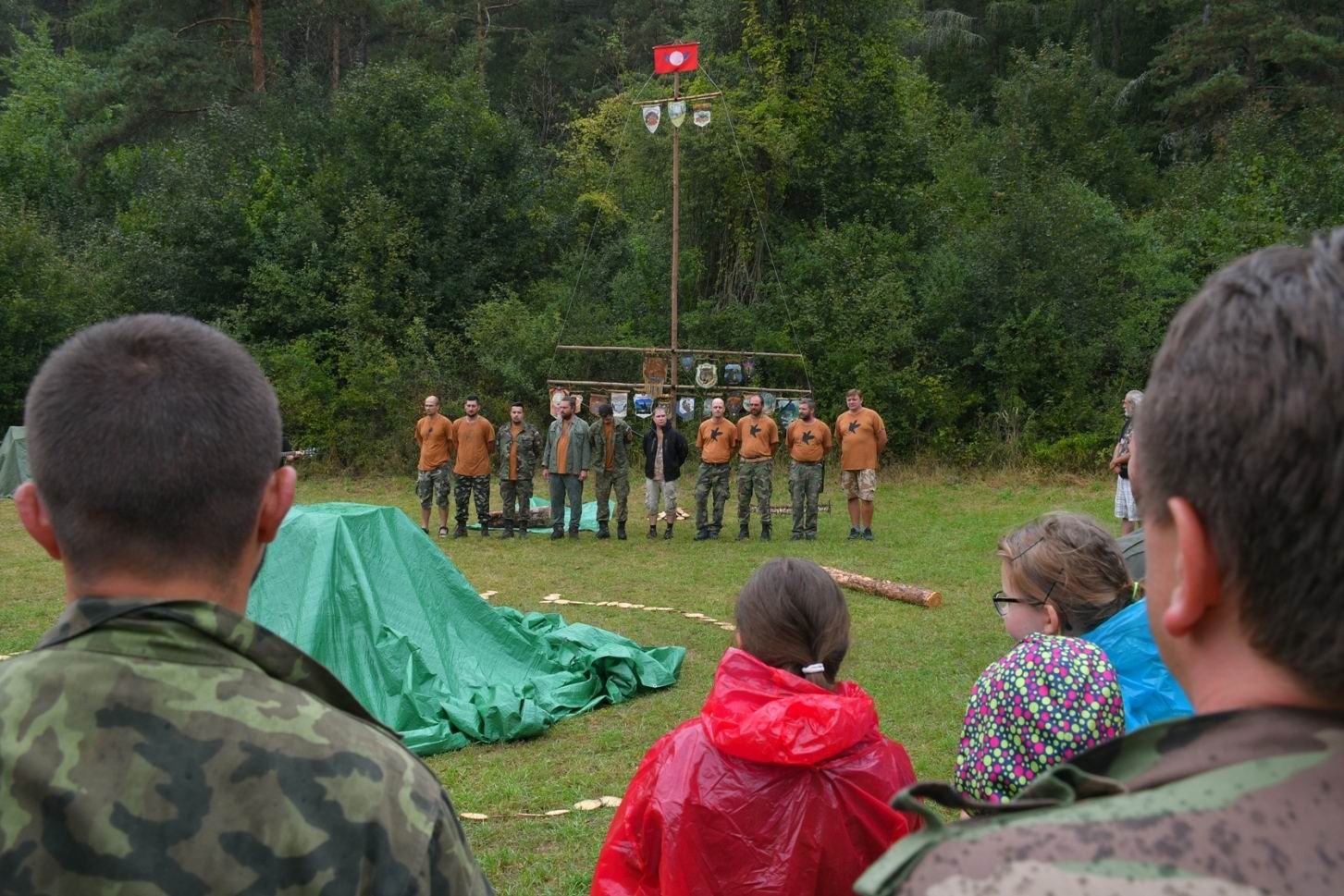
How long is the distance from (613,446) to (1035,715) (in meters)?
14.7

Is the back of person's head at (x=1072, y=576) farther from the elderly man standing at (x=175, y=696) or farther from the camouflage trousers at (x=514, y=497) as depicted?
the camouflage trousers at (x=514, y=497)

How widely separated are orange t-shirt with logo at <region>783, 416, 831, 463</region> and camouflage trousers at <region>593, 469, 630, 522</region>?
2510mm

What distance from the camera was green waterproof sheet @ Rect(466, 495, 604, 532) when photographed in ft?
56.9

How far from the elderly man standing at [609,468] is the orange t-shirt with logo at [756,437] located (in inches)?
66.9

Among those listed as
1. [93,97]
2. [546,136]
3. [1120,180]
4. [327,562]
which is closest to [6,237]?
[93,97]

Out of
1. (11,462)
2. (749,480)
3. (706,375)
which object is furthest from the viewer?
(706,375)

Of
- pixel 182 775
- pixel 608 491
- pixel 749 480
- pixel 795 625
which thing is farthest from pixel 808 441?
pixel 182 775

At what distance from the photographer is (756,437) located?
1644cm

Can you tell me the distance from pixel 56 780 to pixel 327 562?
5997 mm

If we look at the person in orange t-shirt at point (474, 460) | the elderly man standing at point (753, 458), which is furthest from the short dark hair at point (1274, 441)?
the person in orange t-shirt at point (474, 460)

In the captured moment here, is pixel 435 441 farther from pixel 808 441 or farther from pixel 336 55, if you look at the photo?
pixel 336 55

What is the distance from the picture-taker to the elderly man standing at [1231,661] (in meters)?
0.85

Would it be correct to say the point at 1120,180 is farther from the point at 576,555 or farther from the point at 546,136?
the point at 576,555

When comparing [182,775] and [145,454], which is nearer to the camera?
[182,775]
